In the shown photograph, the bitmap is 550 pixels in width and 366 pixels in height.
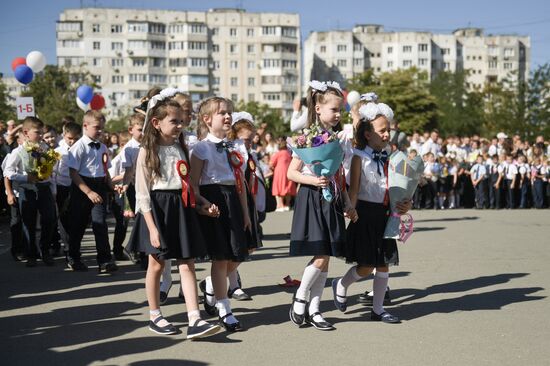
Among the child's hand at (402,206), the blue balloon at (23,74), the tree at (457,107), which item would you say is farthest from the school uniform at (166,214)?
the tree at (457,107)

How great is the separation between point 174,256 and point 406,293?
3.10 meters

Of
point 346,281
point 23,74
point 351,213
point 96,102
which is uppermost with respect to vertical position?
point 23,74

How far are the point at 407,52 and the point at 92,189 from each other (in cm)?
13178

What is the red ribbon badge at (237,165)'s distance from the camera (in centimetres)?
682

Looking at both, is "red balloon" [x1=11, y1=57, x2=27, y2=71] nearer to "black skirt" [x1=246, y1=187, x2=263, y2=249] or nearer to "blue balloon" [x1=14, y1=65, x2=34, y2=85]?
"blue balloon" [x1=14, y1=65, x2=34, y2=85]

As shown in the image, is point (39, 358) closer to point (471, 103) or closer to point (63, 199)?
point (63, 199)

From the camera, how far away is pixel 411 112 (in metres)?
81.7

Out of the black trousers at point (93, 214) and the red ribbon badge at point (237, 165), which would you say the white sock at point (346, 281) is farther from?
the black trousers at point (93, 214)

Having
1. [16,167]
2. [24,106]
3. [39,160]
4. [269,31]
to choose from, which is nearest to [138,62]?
[269,31]

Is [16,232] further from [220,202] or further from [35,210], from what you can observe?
[220,202]

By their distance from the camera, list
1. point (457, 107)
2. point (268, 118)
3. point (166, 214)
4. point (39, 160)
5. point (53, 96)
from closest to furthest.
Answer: point (166, 214)
point (39, 160)
point (53, 96)
point (268, 118)
point (457, 107)

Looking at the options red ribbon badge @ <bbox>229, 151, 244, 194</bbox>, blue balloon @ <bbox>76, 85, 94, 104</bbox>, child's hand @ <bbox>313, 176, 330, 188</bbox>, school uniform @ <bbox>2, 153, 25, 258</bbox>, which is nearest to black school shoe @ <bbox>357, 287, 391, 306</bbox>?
child's hand @ <bbox>313, 176, 330, 188</bbox>

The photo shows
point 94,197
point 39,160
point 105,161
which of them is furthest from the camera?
point 39,160

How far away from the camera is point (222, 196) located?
6.76 m
